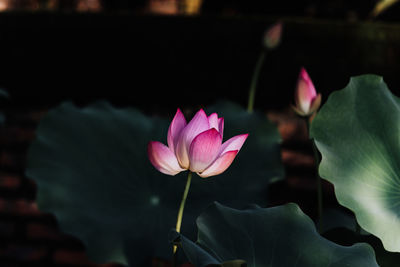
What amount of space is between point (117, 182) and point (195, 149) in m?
0.45

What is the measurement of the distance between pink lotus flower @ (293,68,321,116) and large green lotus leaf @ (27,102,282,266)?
0.17m

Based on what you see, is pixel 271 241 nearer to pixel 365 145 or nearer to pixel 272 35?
pixel 365 145

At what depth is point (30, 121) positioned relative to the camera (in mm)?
1379

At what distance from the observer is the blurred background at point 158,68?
3.89 feet

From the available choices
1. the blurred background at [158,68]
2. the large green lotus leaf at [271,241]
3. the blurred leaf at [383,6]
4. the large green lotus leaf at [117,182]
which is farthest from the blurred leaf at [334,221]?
the blurred leaf at [383,6]

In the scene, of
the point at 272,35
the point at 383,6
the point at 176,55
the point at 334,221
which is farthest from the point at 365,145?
the point at 383,6

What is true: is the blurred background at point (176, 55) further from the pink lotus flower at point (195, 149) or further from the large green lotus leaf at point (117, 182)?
the pink lotus flower at point (195, 149)

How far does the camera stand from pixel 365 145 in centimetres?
52

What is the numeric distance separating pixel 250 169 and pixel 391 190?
0.94 ft

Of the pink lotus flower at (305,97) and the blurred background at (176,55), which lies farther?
the blurred background at (176,55)

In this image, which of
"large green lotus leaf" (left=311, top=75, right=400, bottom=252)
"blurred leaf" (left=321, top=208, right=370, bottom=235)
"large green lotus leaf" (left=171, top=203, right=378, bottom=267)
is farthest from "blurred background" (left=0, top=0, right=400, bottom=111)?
"large green lotus leaf" (left=171, top=203, right=378, bottom=267)

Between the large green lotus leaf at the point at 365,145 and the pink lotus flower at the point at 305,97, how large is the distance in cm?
7

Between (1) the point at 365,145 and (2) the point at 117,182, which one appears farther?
(2) the point at 117,182

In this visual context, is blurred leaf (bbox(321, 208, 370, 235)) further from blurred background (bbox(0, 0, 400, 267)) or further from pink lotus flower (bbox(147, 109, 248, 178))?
blurred background (bbox(0, 0, 400, 267))
